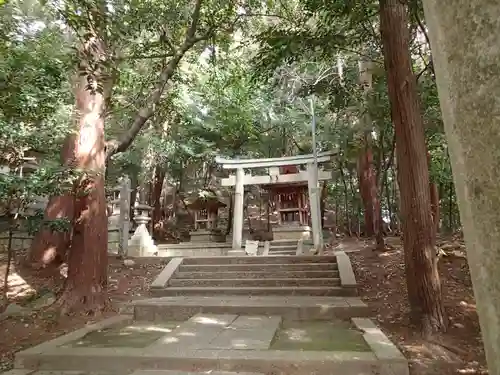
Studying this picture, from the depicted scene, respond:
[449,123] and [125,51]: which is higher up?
[125,51]

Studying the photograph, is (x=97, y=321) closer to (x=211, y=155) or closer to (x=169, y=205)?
(x=211, y=155)

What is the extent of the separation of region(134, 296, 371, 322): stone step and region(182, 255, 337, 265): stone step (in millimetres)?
2085

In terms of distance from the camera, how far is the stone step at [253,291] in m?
7.17

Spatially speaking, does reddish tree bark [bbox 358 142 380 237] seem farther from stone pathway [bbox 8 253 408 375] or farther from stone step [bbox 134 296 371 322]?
stone step [bbox 134 296 371 322]

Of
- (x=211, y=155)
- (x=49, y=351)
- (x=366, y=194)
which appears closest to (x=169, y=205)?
(x=211, y=155)

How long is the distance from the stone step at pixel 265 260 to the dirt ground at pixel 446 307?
779 mm

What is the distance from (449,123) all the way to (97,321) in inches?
243

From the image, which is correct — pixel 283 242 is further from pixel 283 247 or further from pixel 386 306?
pixel 386 306

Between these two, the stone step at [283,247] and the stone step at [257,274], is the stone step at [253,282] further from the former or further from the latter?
the stone step at [283,247]

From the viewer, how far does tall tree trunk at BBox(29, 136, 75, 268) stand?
847cm

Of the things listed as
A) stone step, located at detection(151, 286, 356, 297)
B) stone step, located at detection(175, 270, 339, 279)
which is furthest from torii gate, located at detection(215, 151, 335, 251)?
stone step, located at detection(151, 286, 356, 297)

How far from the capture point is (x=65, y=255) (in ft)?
28.9

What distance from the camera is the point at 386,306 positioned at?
607cm

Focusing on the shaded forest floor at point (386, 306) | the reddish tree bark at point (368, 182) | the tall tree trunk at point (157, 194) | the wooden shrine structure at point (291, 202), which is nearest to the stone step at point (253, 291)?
the shaded forest floor at point (386, 306)
